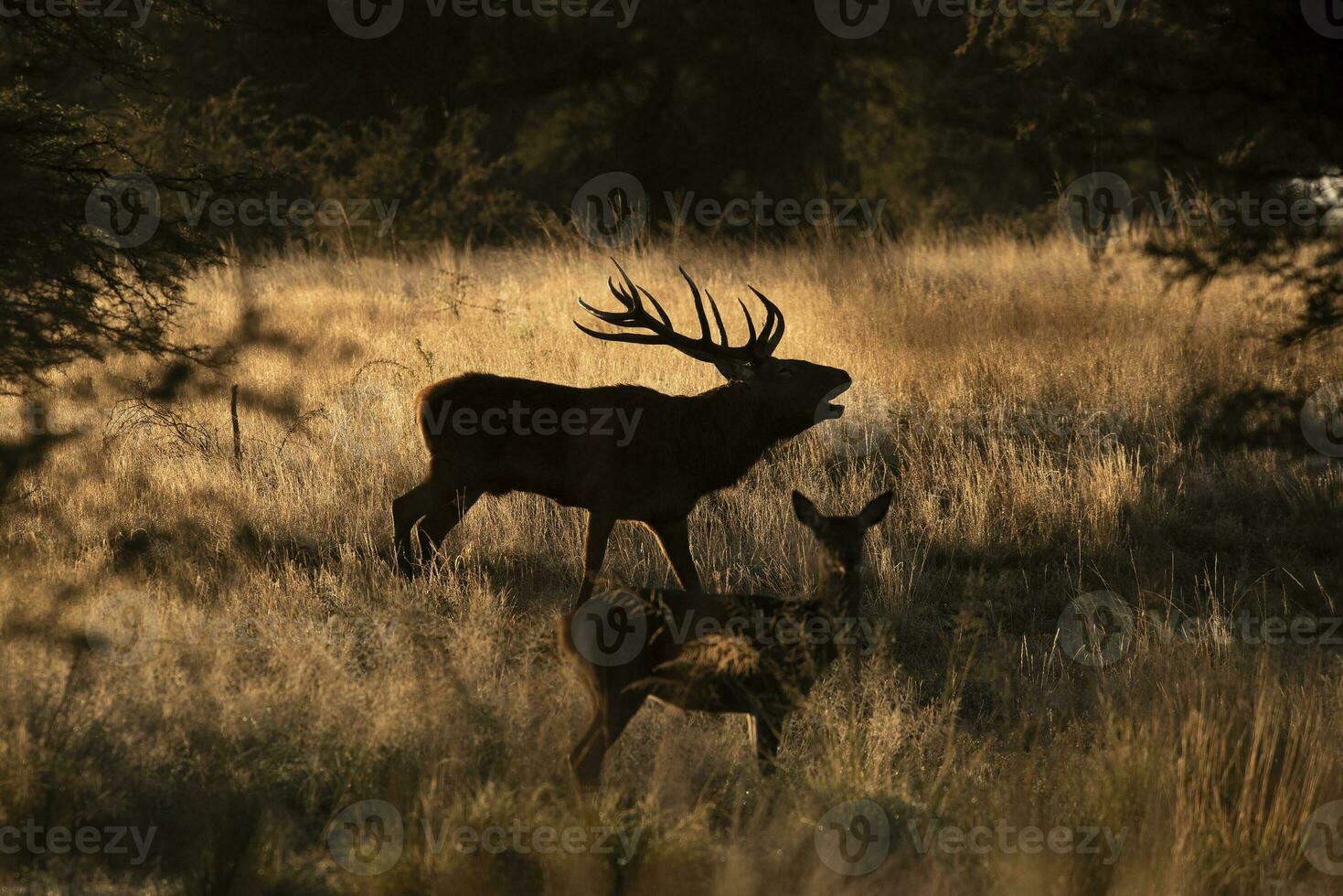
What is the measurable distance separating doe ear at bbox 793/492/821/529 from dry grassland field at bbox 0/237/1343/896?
644mm

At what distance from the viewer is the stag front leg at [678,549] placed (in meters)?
6.57

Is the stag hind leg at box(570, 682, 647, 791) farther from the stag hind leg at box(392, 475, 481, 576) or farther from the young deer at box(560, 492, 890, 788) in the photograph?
the stag hind leg at box(392, 475, 481, 576)

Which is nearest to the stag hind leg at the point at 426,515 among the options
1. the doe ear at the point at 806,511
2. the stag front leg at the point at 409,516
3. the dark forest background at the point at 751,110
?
the stag front leg at the point at 409,516

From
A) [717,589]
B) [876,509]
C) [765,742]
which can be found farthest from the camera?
[717,589]

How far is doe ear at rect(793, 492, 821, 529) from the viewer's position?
514 cm

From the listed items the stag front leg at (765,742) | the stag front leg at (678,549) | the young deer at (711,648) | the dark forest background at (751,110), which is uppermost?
the dark forest background at (751,110)

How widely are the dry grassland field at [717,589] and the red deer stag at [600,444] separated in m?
0.55

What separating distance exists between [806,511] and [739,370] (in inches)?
69.5

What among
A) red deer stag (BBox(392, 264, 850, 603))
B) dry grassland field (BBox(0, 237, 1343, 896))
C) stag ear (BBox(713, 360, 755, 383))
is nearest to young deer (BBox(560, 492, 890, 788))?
dry grassland field (BBox(0, 237, 1343, 896))

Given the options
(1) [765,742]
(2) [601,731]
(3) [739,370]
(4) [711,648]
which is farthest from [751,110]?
(2) [601,731]

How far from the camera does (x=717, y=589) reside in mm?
7484

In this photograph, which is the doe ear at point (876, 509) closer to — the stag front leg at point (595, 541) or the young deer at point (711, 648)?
the young deer at point (711, 648)

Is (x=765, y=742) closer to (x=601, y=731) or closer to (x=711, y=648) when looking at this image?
(x=711, y=648)

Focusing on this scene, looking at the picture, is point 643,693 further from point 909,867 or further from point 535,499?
point 535,499
